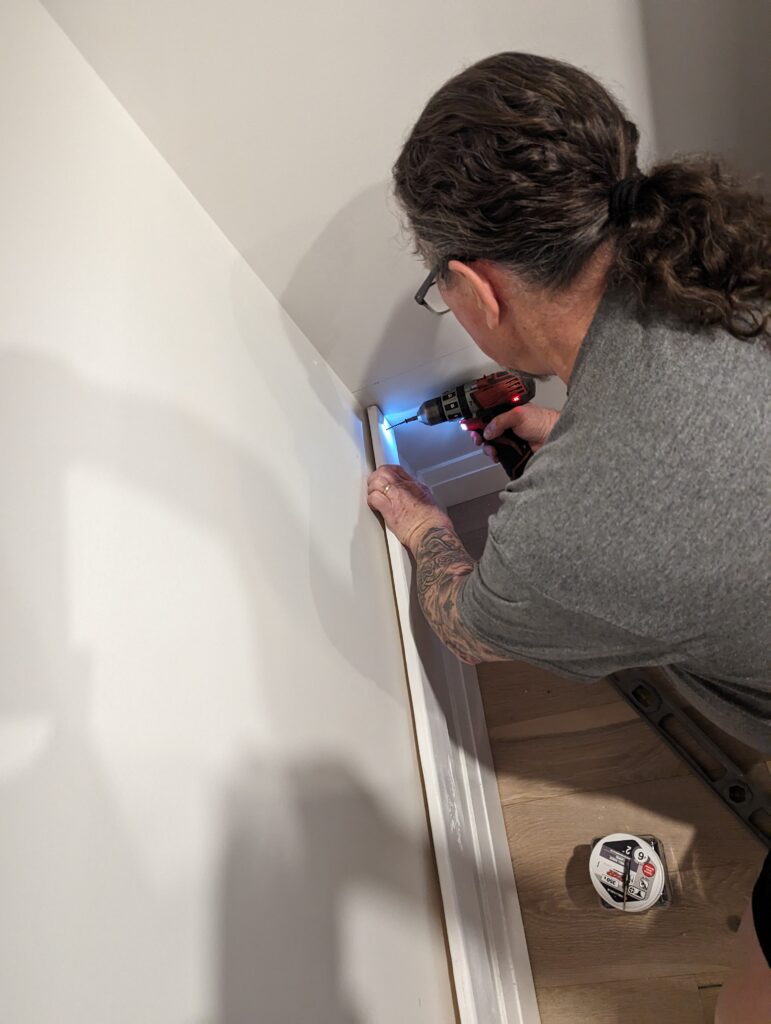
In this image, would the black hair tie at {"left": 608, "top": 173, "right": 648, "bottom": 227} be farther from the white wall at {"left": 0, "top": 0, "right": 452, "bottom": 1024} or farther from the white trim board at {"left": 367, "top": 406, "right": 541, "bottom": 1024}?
the white trim board at {"left": 367, "top": 406, "right": 541, "bottom": 1024}

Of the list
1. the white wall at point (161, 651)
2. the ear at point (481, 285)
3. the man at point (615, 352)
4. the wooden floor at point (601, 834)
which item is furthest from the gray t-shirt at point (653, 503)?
the wooden floor at point (601, 834)

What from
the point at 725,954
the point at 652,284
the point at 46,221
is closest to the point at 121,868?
the point at 46,221

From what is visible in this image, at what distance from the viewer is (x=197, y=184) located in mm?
934

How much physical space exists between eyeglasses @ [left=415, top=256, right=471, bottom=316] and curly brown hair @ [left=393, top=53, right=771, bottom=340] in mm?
65

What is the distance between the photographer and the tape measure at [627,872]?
3.66 feet

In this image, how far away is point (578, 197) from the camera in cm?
66

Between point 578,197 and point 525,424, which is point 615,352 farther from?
point 525,424

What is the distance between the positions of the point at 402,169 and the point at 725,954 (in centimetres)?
132

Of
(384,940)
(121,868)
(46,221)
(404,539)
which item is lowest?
(384,940)

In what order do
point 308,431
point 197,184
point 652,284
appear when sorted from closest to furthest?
point 652,284, point 197,184, point 308,431

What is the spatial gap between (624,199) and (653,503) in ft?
0.99

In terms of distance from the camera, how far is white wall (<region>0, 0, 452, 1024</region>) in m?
0.49

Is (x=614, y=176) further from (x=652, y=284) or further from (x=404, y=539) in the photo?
(x=404, y=539)

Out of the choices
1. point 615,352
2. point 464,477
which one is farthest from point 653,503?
point 464,477
